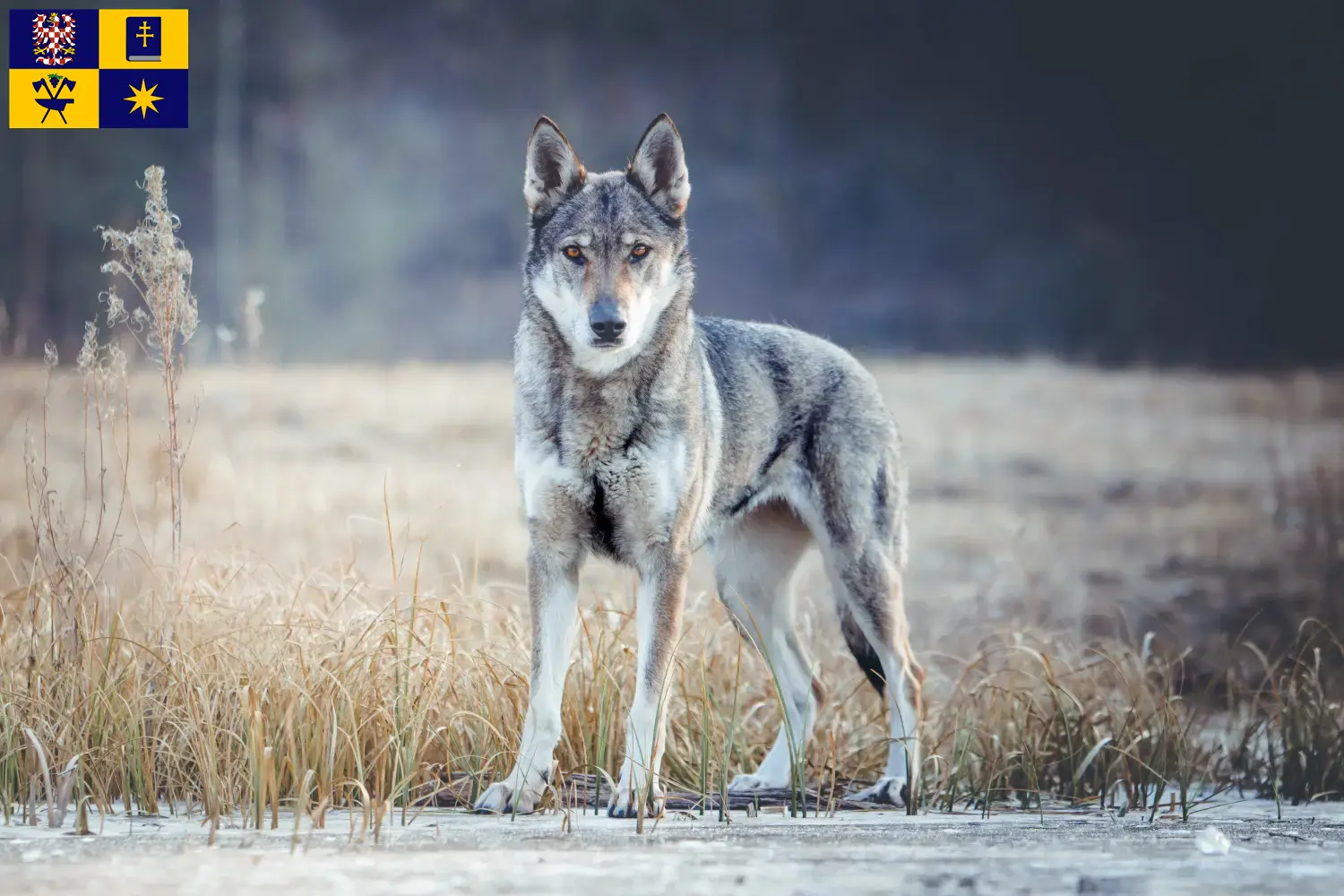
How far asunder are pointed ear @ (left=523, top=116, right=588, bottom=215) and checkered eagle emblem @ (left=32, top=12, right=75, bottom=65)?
93.0 inches

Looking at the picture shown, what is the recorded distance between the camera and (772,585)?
491cm

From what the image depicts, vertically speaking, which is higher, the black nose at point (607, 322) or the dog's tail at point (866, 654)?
the black nose at point (607, 322)

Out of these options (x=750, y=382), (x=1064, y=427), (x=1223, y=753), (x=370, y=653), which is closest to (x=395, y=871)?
(x=370, y=653)

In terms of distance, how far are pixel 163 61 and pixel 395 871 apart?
11.9 feet

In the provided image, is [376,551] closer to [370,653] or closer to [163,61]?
[370,653]

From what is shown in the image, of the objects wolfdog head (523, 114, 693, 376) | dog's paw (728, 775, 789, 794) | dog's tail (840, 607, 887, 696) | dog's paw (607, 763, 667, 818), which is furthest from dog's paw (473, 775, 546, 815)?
dog's tail (840, 607, 887, 696)

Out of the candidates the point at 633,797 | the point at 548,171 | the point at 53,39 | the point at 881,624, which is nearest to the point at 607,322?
the point at 548,171

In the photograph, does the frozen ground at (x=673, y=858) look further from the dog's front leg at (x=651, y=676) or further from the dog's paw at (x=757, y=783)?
the dog's paw at (x=757, y=783)

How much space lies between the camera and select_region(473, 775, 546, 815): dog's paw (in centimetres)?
387

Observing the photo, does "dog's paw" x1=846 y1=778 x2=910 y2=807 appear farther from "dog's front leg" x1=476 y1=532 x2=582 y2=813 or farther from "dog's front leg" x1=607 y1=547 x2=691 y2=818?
"dog's front leg" x1=476 y1=532 x2=582 y2=813

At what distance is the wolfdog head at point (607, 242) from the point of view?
12.7ft

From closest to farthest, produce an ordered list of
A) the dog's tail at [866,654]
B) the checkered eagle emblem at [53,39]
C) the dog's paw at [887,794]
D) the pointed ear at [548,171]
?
the pointed ear at [548,171] → the dog's paw at [887,794] → the dog's tail at [866,654] → the checkered eagle emblem at [53,39]

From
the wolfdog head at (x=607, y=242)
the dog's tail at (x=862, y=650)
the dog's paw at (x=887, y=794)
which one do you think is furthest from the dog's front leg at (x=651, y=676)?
the dog's tail at (x=862, y=650)

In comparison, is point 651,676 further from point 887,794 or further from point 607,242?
point 607,242
